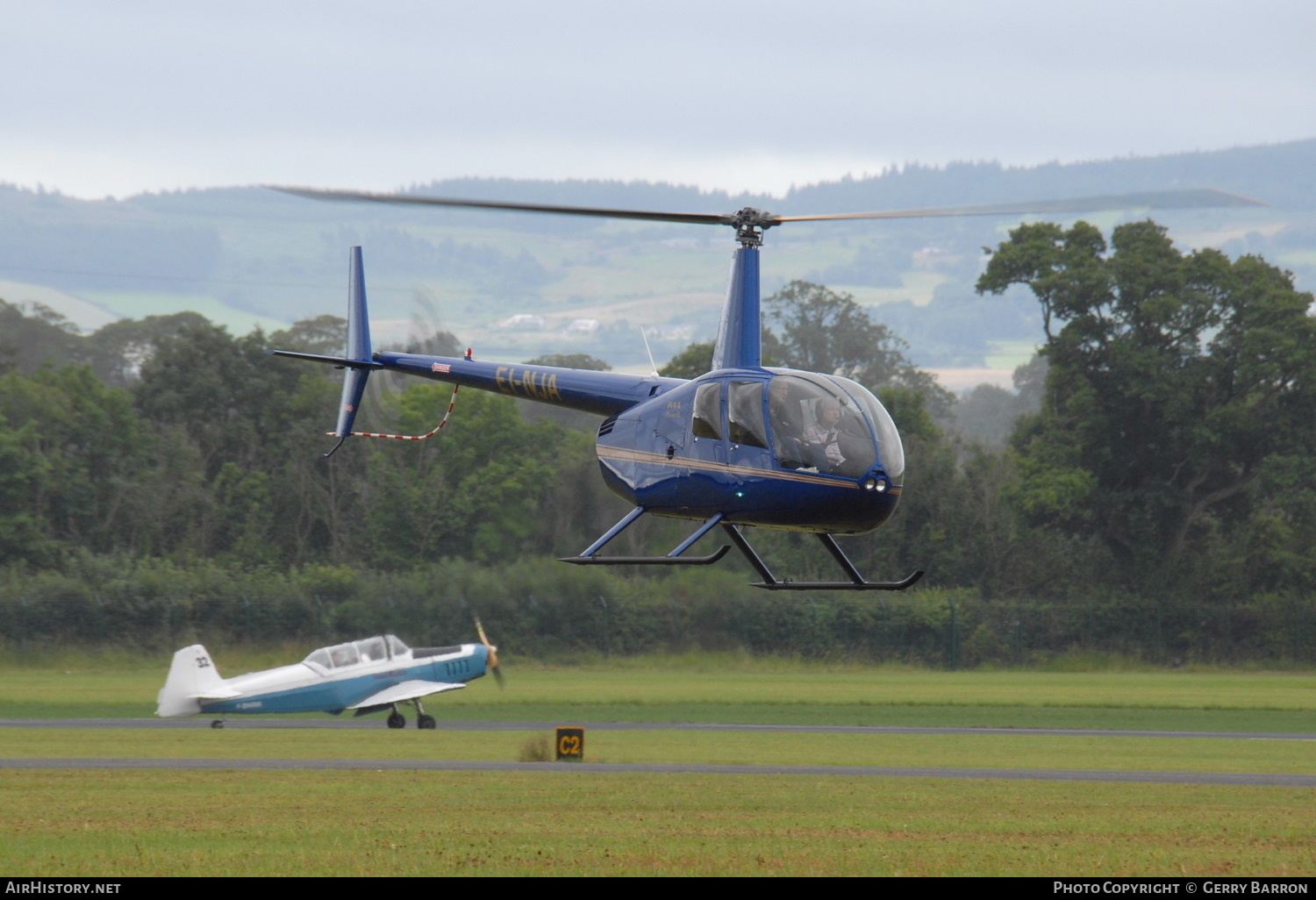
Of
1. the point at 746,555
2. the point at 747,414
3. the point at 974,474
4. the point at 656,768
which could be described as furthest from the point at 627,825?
the point at 974,474

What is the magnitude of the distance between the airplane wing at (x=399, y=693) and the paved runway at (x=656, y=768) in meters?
6.85

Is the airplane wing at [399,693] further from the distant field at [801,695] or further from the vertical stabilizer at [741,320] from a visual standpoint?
the vertical stabilizer at [741,320]

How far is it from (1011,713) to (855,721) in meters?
4.94

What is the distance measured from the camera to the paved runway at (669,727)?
3355 centimetres

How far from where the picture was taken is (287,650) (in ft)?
160

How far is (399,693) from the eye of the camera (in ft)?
116

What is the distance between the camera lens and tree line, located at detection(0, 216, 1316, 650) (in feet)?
181

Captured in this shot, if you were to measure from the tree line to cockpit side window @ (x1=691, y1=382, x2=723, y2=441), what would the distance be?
116ft

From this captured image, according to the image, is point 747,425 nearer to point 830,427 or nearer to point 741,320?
point 830,427

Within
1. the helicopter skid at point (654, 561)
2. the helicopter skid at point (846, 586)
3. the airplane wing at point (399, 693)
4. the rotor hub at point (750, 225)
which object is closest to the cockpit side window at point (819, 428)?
the helicopter skid at point (846, 586)

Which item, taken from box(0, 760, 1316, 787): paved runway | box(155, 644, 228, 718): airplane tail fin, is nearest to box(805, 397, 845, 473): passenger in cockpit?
box(0, 760, 1316, 787): paved runway
